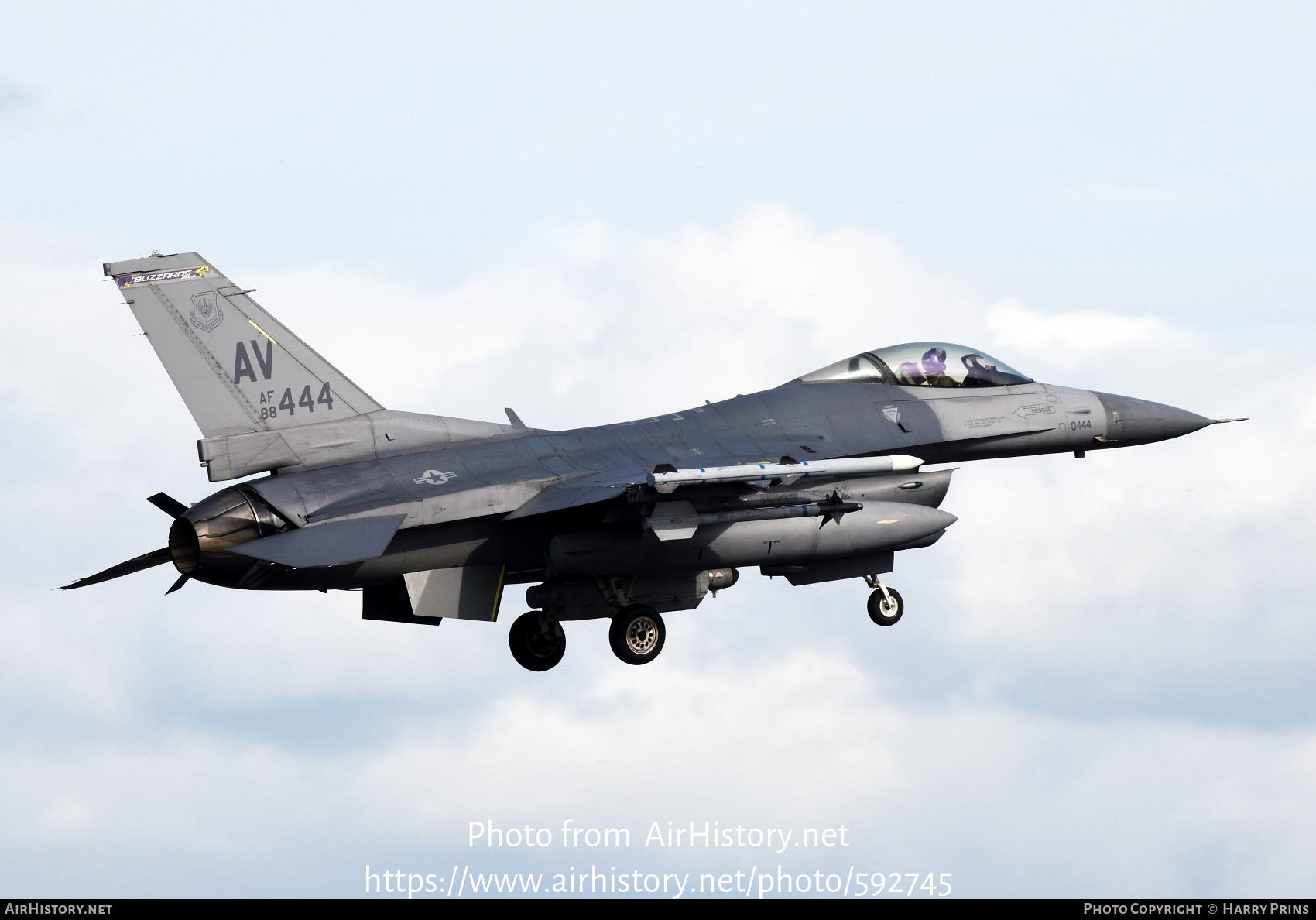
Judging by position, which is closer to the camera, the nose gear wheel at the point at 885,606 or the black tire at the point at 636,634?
the black tire at the point at 636,634

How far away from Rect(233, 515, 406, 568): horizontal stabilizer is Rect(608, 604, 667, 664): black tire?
3281mm

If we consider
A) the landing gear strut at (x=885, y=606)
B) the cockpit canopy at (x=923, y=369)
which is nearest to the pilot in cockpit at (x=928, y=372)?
the cockpit canopy at (x=923, y=369)

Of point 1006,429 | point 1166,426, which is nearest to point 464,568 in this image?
point 1006,429

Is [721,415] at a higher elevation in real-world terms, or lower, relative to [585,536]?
higher

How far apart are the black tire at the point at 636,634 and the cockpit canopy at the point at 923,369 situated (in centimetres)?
375

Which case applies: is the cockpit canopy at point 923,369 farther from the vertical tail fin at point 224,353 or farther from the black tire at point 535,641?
the vertical tail fin at point 224,353

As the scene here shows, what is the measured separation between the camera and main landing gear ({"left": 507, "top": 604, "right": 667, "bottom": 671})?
68.9ft

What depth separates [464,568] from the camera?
20188 millimetres

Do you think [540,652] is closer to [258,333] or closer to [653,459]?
[653,459]

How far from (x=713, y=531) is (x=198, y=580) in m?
5.42

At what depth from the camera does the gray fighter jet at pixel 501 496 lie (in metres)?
19.2

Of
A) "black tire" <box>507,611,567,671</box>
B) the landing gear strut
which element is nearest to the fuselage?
"black tire" <box>507,611,567,671</box>

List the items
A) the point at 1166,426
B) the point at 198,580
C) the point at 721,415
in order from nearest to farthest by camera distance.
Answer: the point at 198,580
the point at 721,415
the point at 1166,426

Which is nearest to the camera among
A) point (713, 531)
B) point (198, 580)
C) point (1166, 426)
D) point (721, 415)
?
point (198, 580)
